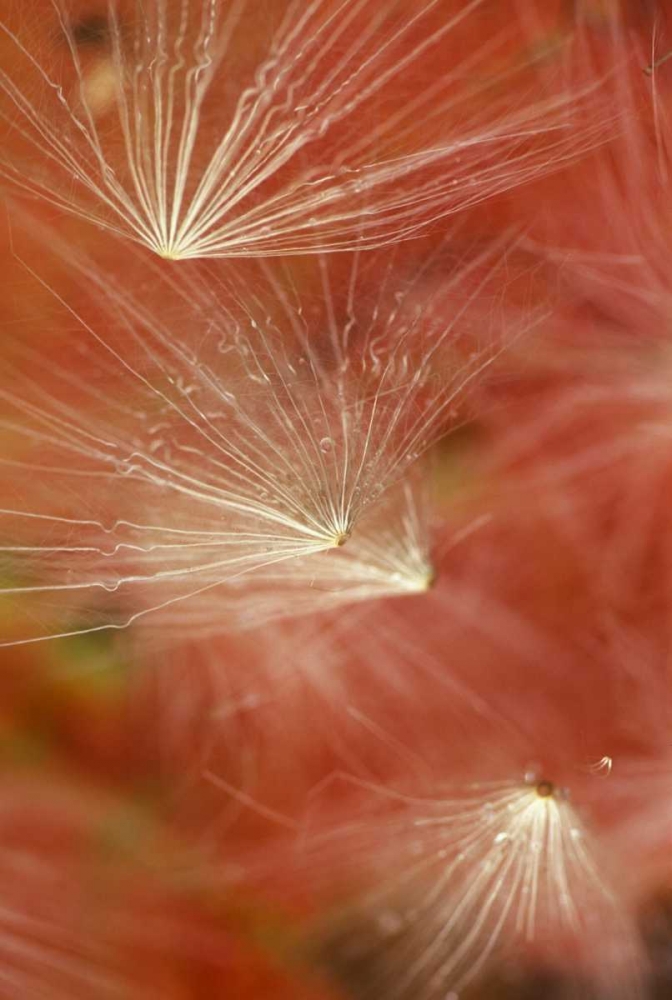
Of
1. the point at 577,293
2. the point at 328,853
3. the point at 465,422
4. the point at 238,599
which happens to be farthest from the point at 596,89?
the point at 328,853

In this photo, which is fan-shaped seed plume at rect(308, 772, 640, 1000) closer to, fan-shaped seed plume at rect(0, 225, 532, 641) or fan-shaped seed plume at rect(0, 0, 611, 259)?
fan-shaped seed plume at rect(0, 225, 532, 641)

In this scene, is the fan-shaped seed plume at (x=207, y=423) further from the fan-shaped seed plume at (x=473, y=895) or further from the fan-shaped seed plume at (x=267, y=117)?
the fan-shaped seed plume at (x=473, y=895)

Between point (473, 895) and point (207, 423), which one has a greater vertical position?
point (207, 423)

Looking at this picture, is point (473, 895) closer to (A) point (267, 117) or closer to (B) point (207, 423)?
(B) point (207, 423)

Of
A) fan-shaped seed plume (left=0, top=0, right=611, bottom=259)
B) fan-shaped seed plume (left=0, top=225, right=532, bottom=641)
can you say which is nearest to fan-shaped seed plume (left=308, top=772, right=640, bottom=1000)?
fan-shaped seed plume (left=0, top=225, right=532, bottom=641)

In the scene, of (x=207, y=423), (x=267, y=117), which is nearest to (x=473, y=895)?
(x=207, y=423)

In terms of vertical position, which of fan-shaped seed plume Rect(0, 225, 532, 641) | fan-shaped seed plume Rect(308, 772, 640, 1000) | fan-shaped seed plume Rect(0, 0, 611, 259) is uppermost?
fan-shaped seed plume Rect(0, 0, 611, 259)

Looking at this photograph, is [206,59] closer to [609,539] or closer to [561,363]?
[561,363]
